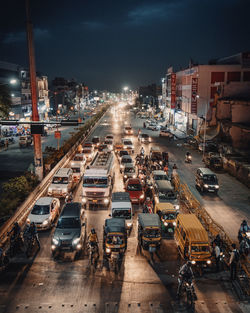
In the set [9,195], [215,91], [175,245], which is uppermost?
[215,91]

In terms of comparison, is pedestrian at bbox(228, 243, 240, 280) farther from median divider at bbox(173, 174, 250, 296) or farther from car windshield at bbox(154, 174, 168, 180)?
car windshield at bbox(154, 174, 168, 180)

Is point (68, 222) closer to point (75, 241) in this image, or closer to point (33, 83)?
point (75, 241)

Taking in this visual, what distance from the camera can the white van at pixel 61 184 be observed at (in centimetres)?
2297

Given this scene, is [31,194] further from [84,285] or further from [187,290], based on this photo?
[187,290]

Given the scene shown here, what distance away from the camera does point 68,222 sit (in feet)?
52.4

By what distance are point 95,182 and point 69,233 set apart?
288 inches

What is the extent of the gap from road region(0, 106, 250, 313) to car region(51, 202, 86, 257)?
0.67 metres

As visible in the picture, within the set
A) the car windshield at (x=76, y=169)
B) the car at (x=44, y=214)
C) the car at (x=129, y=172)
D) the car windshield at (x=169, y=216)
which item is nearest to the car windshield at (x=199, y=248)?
the car windshield at (x=169, y=216)

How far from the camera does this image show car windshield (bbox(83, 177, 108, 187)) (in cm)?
2200

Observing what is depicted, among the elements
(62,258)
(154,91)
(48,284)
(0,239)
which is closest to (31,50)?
(0,239)

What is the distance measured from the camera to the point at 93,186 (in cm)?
2183

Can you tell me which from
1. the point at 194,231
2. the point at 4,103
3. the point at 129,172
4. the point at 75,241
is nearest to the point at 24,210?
the point at 75,241

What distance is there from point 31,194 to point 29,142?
95.5ft

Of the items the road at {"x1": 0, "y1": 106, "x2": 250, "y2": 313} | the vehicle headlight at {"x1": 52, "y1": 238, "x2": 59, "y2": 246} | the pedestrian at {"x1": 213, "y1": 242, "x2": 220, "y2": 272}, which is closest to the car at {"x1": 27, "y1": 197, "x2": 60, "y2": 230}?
the road at {"x1": 0, "y1": 106, "x2": 250, "y2": 313}
